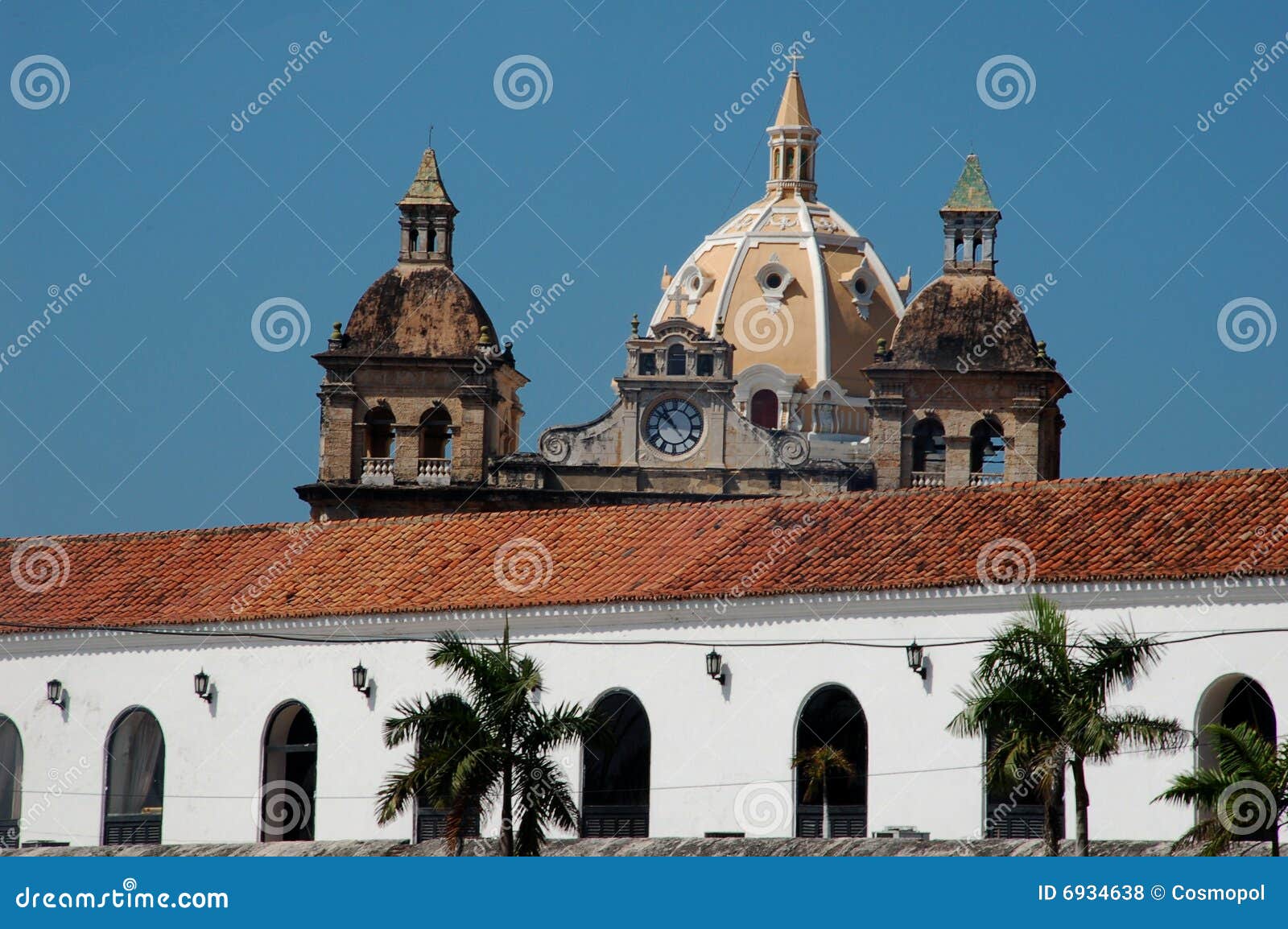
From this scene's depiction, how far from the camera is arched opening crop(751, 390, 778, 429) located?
89188mm

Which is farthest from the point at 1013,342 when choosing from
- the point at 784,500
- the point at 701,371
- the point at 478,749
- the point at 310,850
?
the point at 478,749

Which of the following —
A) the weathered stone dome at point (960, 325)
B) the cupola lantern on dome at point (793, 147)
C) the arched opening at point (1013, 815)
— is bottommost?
the arched opening at point (1013, 815)

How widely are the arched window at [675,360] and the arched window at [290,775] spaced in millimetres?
35327

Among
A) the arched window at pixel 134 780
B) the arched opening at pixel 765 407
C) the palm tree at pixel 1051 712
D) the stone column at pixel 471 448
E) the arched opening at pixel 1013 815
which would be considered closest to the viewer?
the palm tree at pixel 1051 712

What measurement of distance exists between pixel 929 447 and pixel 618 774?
32972 mm

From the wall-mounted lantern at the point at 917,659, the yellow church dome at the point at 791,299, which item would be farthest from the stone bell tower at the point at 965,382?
the wall-mounted lantern at the point at 917,659

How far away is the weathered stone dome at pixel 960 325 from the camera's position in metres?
69.4

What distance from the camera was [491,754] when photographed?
31484 mm

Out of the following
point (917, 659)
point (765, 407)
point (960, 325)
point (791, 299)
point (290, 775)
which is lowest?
point (290, 775)

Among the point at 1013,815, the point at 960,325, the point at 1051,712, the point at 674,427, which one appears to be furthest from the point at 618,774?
the point at 674,427

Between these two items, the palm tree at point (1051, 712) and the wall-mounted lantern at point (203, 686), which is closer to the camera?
the palm tree at point (1051, 712)

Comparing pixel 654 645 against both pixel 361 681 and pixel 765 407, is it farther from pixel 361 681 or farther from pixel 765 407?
pixel 765 407

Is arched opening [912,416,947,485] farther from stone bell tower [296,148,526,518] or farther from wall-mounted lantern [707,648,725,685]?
wall-mounted lantern [707,648,725,685]

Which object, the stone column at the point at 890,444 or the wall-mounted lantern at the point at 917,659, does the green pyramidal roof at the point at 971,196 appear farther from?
the wall-mounted lantern at the point at 917,659
